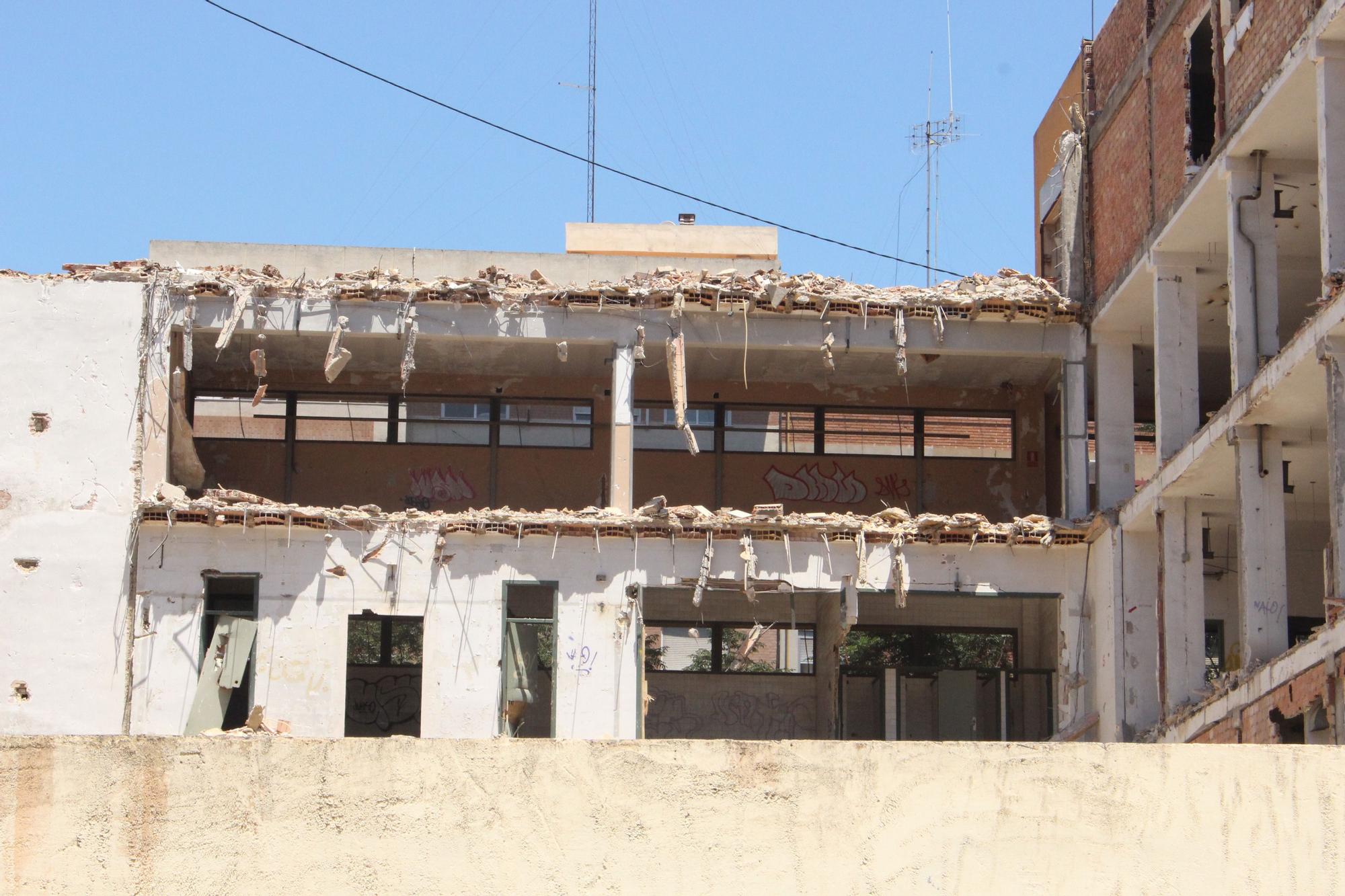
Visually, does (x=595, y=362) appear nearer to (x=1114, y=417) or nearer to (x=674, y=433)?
(x=674, y=433)

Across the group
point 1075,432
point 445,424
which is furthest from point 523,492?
point 1075,432

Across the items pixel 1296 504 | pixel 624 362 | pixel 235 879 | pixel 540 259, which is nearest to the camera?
pixel 235 879

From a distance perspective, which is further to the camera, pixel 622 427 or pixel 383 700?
pixel 383 700

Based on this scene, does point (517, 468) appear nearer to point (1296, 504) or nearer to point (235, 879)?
point (1296, 504)

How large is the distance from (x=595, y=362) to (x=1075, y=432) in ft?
22.6

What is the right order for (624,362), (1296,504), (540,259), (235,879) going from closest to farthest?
(235,879), (1296,504), (624,362), (540,259)

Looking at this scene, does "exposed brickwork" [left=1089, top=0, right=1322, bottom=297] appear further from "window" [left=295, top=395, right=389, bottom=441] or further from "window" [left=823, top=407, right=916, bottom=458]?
"window" [left=295, top=395, right=389, bottom=441]

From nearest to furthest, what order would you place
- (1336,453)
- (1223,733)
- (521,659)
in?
(1336,453), (1223,733), (521,659)

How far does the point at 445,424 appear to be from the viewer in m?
27.2

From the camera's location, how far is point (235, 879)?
862 cm

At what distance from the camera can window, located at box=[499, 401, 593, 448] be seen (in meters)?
27.3

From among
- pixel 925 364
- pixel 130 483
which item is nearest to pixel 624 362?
pixel 925 364

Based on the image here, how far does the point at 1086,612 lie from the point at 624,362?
6.99 metres

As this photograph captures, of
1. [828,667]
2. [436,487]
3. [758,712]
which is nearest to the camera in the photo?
[828,667]
